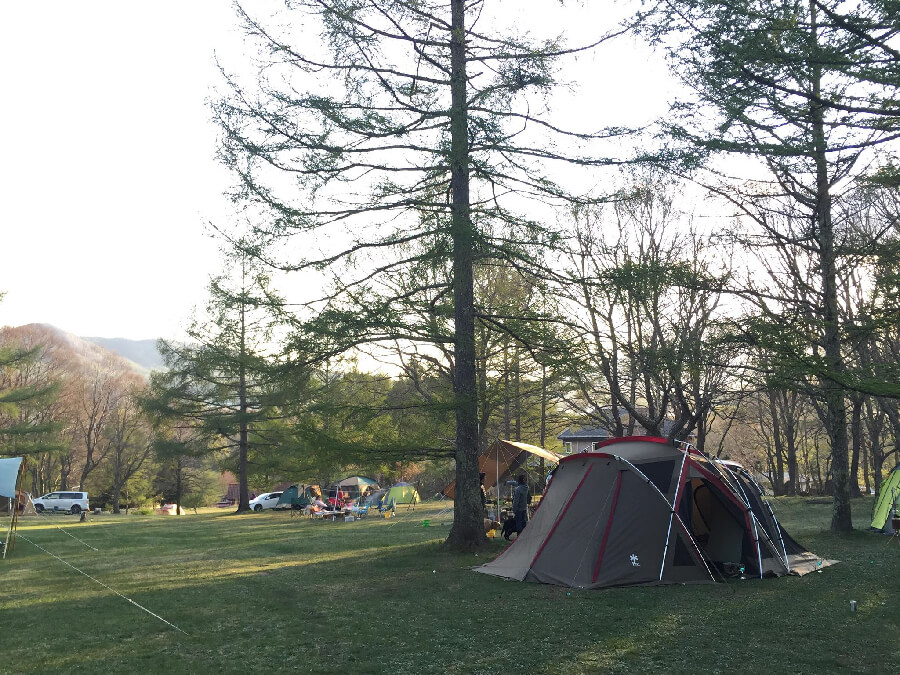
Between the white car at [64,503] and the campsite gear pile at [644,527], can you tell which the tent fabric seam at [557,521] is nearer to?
the campsite gear pile at [644,527]

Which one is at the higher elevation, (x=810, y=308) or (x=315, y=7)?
(x=315, y=7)

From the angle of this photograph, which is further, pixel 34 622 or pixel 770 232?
pixel 770 232

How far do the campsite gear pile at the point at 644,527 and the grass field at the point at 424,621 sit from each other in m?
0.39

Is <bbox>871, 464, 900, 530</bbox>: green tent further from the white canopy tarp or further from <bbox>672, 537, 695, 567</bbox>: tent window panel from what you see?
the white canopy tarp

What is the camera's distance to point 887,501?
14.2m

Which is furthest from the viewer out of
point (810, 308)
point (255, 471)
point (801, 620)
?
point (255, 471)

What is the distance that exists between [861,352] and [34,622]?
18375 millimetres

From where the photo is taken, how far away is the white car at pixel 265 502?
120 ft

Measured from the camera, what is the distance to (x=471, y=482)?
1223 cm

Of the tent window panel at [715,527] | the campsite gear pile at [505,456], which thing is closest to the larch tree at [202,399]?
the campsite gear pile at [505,456]

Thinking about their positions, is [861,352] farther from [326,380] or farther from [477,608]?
[477,608]

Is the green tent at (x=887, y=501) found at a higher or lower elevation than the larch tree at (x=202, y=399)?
lower

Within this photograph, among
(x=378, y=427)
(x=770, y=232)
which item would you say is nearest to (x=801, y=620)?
(x=378, y=427)

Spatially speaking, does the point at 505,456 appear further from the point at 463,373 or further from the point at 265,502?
the point at 265,502
